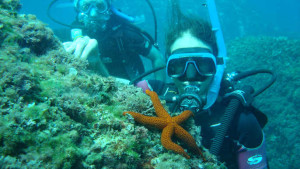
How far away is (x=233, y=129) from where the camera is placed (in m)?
3.11

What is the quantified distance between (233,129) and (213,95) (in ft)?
2.35

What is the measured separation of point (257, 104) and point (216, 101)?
26.7ft

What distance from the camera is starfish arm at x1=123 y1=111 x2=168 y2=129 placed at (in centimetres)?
155

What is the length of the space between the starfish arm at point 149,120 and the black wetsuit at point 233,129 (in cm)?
159

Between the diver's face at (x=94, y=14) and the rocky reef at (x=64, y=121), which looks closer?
the rocky reef at (x=64, y=121)

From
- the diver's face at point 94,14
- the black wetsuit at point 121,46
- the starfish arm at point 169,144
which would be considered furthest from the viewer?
the black wetsuit at point 121,46

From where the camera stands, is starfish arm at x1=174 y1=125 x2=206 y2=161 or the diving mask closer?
starfish arm at x1=174 y1=125 x2=206 y2=161

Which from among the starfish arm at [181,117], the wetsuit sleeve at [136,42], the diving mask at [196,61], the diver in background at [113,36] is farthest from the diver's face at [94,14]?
the starfish arm at [181,117]

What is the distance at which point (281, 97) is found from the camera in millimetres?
9602

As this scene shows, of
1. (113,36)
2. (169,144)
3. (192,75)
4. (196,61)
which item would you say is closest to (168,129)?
(169,144)

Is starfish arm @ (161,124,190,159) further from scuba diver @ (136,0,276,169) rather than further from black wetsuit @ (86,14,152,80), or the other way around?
black wetsuit @ (86,14,152,80)

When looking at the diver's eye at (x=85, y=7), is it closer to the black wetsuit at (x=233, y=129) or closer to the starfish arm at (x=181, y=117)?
the black wetsuit at (x=233, y=129)

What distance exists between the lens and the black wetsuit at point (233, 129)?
9.89ft

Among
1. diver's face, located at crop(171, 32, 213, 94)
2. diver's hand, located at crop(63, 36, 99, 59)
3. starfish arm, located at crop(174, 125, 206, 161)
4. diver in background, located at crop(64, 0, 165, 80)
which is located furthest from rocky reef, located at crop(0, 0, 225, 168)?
diver in background, located at crop(64, 0, 165, 80)
